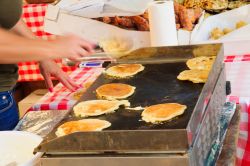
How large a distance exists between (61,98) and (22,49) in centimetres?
63

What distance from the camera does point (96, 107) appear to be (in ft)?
4.39

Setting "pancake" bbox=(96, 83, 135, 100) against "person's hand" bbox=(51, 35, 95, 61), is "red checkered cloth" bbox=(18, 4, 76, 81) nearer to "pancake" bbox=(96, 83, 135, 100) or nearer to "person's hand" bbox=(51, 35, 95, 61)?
"pancake" bbox=(96, 83, 135, 100)

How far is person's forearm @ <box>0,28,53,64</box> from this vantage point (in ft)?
4.26

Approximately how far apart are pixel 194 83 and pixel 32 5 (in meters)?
2.34

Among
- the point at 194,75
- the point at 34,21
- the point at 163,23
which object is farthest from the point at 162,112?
the point at 34,21

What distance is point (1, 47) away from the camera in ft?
4.39

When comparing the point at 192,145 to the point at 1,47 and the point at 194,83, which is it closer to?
the point at 194,83

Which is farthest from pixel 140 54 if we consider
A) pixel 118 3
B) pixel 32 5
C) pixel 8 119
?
Answer: pixel 32 5

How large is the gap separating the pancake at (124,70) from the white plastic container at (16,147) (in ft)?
1.26

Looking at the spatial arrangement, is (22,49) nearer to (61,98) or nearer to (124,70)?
(124,70)

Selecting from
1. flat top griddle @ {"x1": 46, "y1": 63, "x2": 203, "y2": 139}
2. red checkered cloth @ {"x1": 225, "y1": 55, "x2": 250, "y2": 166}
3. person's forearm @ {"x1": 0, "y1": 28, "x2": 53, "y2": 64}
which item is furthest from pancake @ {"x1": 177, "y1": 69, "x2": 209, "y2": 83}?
person's forearm @ {"x1": 0, "y1": 28, "x2": 53, "y2": 64}

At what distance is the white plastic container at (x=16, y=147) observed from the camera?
1302 mm

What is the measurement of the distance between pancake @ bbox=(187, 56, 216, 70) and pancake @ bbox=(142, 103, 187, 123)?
33 centimetres

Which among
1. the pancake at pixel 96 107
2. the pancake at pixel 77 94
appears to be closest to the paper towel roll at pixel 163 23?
the pancake at pixel 77 94
